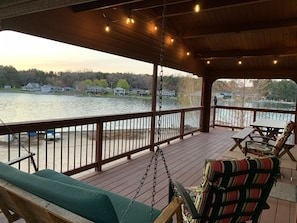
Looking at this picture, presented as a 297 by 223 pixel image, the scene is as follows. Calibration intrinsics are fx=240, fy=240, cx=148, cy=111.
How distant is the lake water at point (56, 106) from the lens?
3.34 meters

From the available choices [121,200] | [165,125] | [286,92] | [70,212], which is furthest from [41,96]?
[286,92]

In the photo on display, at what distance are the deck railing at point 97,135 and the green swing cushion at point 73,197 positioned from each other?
1.15 metres

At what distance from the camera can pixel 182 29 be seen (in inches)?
265

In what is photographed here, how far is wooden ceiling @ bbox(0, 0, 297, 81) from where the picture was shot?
3405 mm

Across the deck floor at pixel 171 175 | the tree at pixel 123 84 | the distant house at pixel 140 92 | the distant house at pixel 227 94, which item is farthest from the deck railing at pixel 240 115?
the tree at pixel 123 84

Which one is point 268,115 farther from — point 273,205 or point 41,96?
point 41,96

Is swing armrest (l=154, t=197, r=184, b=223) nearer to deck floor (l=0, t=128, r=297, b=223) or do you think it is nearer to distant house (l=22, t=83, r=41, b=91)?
deck floor (l=0, t=128, r=297, b=223)

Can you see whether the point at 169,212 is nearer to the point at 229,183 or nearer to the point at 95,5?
the point at 229,183

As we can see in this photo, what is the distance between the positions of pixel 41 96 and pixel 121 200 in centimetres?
277

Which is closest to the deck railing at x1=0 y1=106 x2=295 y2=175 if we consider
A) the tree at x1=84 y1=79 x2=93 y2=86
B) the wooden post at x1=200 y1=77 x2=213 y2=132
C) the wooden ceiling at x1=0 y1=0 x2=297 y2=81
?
the wooden post at x1=200 y1=77 x2=213 y2=132

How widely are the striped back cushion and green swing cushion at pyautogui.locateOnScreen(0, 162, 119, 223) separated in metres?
0.81

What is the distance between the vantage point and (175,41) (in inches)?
275

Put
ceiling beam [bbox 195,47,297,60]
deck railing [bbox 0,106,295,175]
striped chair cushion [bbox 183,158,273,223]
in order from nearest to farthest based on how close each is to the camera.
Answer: striped chair cushion [bbox 183,158,273,223] < deck railing [bbox 0,106,295,175] < ceiling beam [bbox 195,47,297,60]

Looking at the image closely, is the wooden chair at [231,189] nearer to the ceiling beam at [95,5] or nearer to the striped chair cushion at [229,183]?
the striped chair cushion at [229,183]
